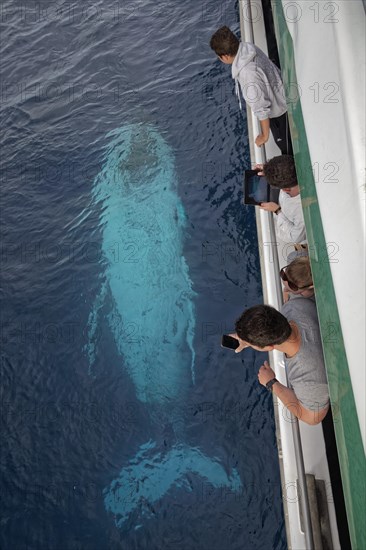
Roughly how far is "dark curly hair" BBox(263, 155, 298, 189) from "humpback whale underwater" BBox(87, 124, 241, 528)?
177 cm

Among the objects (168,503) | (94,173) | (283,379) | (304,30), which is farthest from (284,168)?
(94,173)

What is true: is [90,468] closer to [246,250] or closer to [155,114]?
[246,250]

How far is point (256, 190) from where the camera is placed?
184 inches

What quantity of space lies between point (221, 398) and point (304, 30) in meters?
2.99

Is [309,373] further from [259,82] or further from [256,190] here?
[259,82]

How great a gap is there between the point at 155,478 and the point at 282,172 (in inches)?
104

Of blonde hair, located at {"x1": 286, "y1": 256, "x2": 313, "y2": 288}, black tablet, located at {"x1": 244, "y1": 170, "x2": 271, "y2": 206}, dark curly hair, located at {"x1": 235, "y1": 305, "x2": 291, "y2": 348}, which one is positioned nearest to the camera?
dark curly hair, located at {"x1": 235, "y1": 305, "x2": 291, "y2": 348}

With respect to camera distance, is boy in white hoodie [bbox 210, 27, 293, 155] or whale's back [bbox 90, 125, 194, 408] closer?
boy in white hoodie [bbox 210, 27, 293, 155]

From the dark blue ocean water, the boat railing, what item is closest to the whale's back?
the dark blue ocean water

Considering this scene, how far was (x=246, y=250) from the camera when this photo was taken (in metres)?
5.62

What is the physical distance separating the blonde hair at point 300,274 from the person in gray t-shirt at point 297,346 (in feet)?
0.62

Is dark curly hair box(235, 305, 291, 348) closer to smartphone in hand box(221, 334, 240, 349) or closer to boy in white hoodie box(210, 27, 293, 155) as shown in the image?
smartphone in hand box(221, 334, 240, 349)

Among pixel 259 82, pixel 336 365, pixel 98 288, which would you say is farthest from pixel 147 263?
pixel 336 365

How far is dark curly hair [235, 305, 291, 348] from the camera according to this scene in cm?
301
